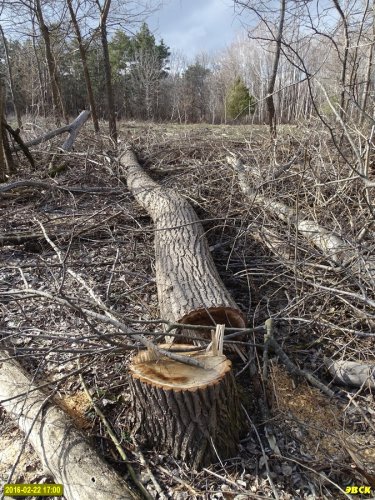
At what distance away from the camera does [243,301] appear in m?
3.08

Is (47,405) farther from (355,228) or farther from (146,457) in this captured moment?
(355,228)

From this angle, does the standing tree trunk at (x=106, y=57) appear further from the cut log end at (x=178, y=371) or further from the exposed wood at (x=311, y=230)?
the cut log end at (x=178, y=371)

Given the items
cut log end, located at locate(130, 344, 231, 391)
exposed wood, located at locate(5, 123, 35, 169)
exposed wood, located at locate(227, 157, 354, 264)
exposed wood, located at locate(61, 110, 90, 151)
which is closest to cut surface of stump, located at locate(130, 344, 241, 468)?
cut log end, located at locate(130, 344, 231, 391)

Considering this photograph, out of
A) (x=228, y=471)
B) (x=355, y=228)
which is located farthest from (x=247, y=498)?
(x=355, y=228)

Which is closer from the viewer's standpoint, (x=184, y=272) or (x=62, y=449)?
(x=62, y=449)

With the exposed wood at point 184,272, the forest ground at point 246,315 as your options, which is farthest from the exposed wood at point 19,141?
the exposed wood at point 184,272

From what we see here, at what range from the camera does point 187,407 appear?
5.90ft

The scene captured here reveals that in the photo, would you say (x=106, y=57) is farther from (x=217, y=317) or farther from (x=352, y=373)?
(x=352, y=373)

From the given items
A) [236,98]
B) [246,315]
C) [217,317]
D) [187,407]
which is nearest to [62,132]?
[246,315]

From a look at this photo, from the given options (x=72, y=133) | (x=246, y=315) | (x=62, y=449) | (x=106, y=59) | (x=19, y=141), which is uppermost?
(x=106, y=59)

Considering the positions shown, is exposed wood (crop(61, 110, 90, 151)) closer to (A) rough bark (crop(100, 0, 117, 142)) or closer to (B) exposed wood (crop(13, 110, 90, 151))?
(B) exposed wood (crop(13, 110, 90, 151))

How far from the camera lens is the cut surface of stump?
1.79 metres

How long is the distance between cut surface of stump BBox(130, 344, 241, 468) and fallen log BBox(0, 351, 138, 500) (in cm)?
30

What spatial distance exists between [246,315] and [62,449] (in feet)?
5.05
